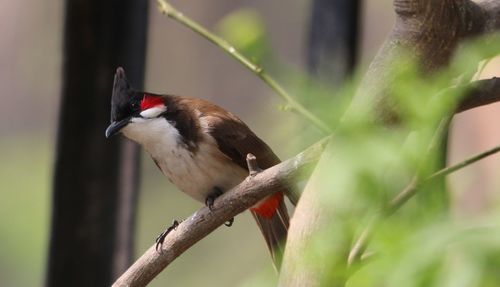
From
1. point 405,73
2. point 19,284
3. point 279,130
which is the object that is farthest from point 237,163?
point 405,73

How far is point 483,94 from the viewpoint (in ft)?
3.41

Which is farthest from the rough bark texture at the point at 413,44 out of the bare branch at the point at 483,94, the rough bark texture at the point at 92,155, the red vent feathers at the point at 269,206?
the rough bark texture at the point at 92,155

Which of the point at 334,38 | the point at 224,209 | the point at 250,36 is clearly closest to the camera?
the point at 250,36

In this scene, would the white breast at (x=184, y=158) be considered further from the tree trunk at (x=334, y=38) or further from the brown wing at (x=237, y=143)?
the tree trunk at (x=334, y=38)

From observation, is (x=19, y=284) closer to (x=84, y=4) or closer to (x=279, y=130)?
(x=84, y=4)

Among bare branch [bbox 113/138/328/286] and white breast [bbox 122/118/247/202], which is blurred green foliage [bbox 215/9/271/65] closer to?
bare branch [bbox 113/138/328/286]

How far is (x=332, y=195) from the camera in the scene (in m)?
0.45

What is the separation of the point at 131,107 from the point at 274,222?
1.29 feet

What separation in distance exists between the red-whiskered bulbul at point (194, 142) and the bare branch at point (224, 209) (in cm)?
32

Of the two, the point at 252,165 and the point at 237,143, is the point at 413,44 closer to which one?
the point at 252,165

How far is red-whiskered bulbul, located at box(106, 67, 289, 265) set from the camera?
1814 mm

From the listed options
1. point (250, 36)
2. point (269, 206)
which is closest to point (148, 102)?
point (269, 206)

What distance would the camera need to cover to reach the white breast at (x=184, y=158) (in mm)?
1813

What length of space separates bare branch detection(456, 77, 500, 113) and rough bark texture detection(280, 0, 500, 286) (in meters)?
0.05
